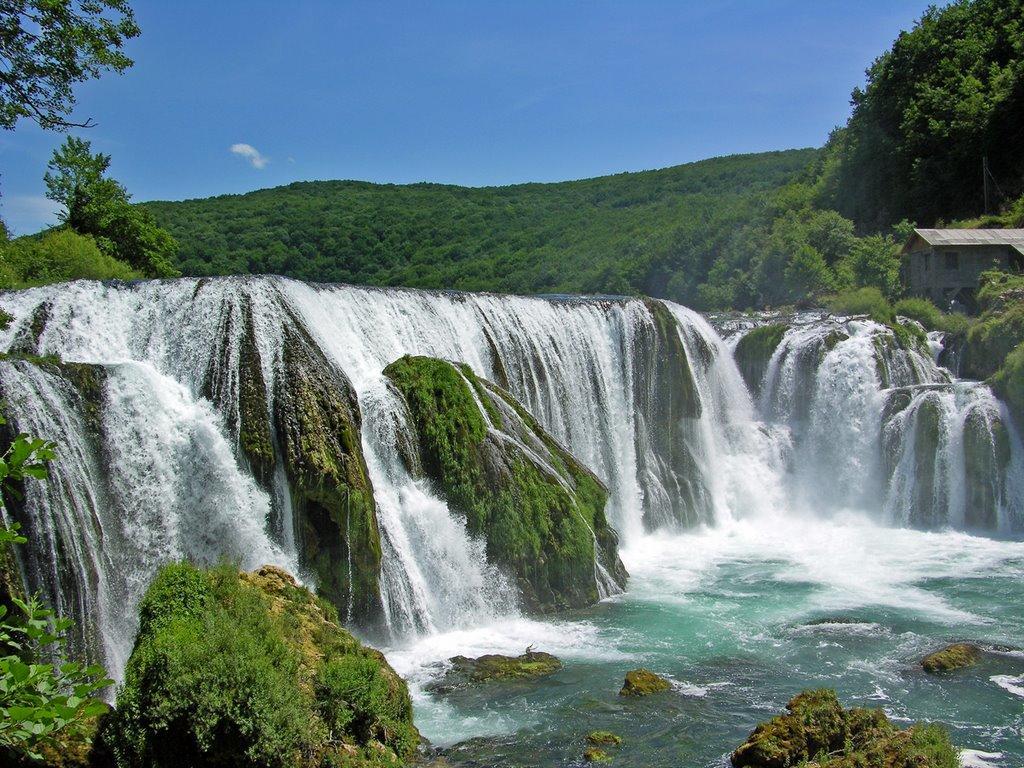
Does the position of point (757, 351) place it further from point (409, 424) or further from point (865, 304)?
point (409, 424)

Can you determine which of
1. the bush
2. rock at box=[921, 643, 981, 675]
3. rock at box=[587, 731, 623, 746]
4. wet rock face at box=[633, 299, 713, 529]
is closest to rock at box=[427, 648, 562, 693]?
rock at box=[587, 731, 623, 746]

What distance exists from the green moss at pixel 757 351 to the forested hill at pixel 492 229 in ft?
77.5

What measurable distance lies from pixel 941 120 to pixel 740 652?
38.6 meters

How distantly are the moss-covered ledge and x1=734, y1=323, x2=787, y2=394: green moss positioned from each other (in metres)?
12.7

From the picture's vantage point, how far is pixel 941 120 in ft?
147

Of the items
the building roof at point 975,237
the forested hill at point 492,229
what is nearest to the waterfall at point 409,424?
the building roof at point 975,237

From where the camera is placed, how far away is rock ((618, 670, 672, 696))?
13.0 meters

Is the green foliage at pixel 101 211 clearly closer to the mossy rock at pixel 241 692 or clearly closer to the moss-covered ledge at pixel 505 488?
the moss-covered ledge at pixel 505 488

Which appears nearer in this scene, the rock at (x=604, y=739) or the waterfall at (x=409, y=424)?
the rock at (x=604, y=739)

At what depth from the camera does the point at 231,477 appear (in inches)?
570

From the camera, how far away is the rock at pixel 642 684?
12992mm

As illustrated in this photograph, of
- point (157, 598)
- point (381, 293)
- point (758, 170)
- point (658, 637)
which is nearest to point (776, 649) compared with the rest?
point (658, 637)

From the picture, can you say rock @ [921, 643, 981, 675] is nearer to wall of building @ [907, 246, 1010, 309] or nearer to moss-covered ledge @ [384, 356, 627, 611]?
moss-covered ledge @ [384, 356, 627, 611]

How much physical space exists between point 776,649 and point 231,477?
931 cm
